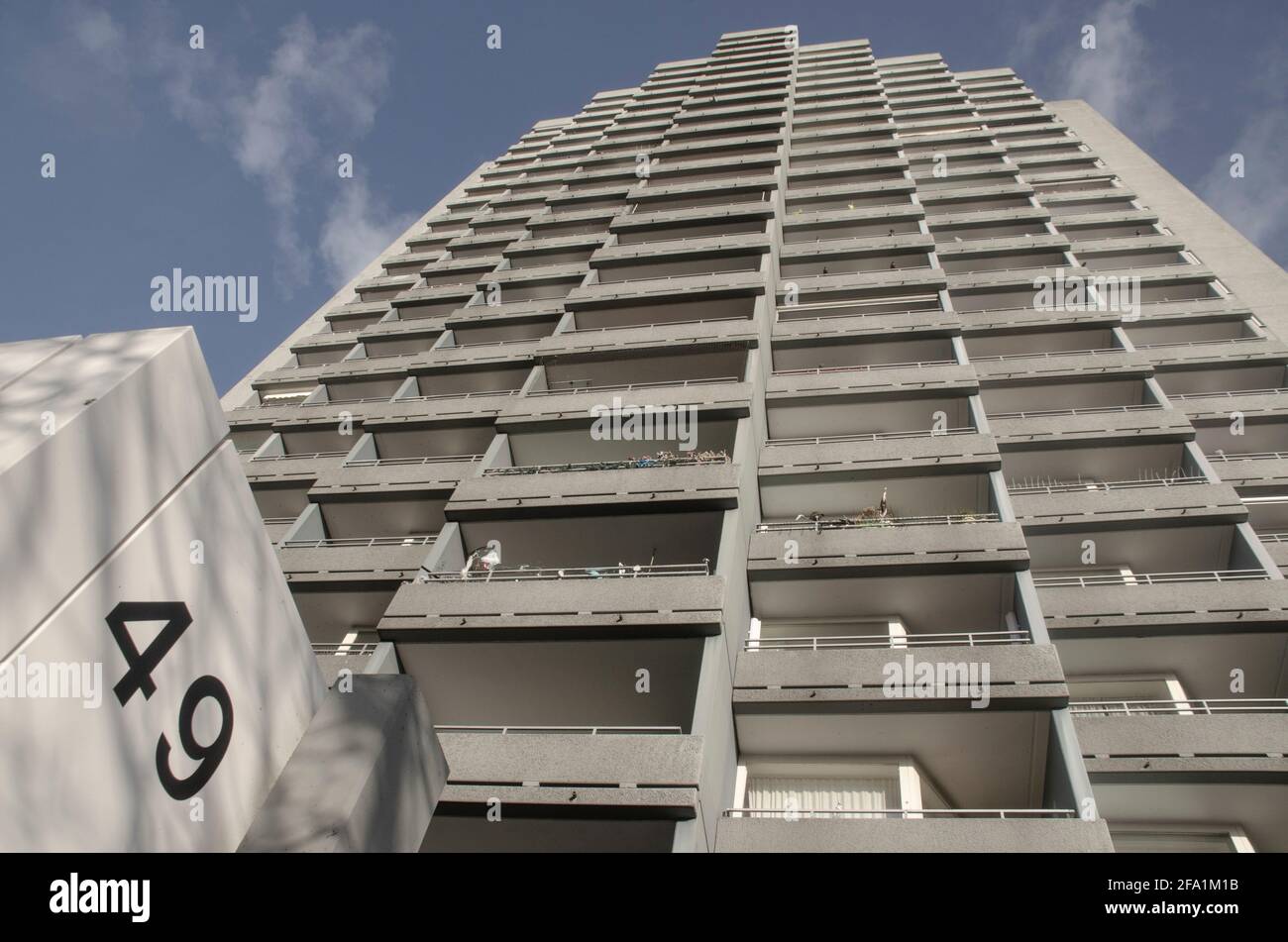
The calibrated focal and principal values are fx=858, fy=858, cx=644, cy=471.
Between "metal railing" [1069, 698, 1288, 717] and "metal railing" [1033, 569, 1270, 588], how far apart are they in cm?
230

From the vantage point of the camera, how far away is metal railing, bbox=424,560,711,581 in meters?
15.6

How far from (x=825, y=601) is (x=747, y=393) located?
5429 mm

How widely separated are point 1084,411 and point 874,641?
425 inches

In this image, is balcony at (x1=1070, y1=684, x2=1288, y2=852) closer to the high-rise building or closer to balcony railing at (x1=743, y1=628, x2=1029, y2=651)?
the high-rise building

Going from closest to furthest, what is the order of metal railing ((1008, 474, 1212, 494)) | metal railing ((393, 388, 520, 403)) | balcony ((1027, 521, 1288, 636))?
balcony ((1027, 521, 1288, 636)) < metal railing ((1008, 474, 1212, 494)) < metal railing ((393, 388, 520, 403))

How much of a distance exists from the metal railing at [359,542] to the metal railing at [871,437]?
28.1ft

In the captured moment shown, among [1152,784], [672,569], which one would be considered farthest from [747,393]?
[1152,784]


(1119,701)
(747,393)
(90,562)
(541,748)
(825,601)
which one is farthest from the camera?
(747,393)

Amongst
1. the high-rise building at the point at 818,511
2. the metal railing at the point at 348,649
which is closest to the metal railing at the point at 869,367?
the high-rise building at the point at 818,511

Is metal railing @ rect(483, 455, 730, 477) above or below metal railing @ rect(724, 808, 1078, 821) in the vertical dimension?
above

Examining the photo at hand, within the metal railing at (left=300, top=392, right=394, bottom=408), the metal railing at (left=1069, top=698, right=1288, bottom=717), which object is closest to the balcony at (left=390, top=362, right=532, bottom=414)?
the metal railing at (left=300, top=392, right=394, bottom=408)

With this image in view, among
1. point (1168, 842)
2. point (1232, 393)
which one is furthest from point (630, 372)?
point (1232, 393)
